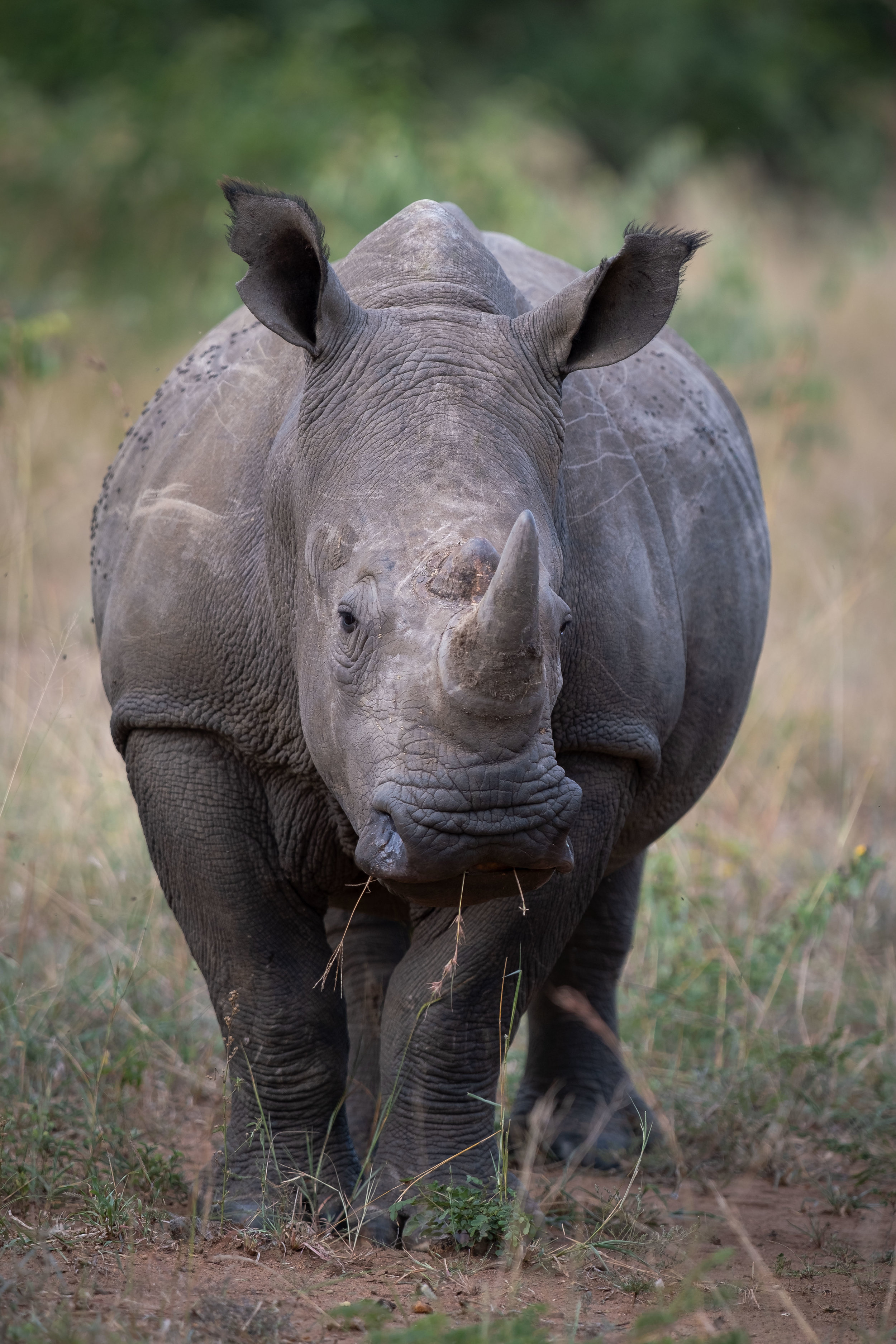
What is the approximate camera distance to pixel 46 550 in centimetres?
995

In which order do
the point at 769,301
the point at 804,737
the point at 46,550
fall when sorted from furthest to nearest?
the point at 769,301 → the point at 46,550 → the point at 804,737

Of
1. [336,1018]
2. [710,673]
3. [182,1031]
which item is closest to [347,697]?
[336,1018]

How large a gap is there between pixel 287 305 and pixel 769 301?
12.1 m

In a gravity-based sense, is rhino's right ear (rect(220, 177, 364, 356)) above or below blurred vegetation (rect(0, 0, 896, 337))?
below

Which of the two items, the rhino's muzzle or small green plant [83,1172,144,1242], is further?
small green plant [83,1172,144,1242]

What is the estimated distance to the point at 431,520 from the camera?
3439mm

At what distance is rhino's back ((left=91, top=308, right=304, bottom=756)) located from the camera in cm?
402

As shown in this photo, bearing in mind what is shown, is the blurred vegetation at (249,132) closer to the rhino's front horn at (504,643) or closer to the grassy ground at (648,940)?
the grassy ground at (648,940)

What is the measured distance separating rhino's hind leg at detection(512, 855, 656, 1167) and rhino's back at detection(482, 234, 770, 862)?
23.7 inches

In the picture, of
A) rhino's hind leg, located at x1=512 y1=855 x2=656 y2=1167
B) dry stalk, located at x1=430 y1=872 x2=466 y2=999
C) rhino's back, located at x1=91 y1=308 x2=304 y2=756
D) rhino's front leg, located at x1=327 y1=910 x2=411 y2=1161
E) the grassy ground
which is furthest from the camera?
rhino's hind leg, located at x1=512 y1=855 x2=656 y2=1167

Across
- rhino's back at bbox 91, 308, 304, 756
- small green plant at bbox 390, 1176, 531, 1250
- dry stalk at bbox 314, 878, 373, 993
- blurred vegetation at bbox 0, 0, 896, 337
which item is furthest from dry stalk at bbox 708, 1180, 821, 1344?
blurred vegetation at bbox 0, 0, 896, 337

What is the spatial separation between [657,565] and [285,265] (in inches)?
48.6

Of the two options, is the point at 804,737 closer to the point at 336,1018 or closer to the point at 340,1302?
the point at 336,1018

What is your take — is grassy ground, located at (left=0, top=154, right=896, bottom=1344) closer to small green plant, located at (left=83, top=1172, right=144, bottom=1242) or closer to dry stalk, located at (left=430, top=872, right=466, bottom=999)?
small green plant, located at (left=83, top=1172, right=144, bottom=1242)
